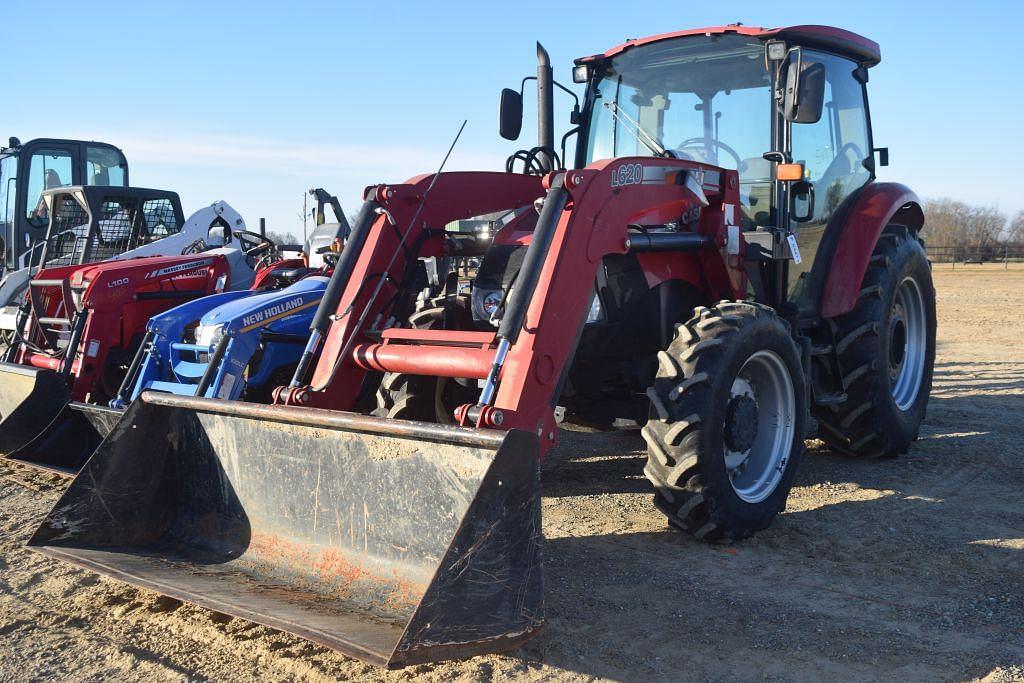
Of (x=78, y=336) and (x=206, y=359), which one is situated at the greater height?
(x=78, y=336)

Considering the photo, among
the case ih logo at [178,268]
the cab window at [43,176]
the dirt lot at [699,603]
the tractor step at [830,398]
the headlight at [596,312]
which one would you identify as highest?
the cab window at [43,176]

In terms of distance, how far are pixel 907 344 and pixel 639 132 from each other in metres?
2.68

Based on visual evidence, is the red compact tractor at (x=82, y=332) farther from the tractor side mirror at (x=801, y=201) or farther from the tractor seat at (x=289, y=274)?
the tractor side mirror at (x=801, y=201)

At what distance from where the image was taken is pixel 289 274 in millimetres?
8289

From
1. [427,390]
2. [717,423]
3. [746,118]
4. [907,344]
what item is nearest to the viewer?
[717,423]

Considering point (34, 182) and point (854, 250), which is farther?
point (34, 182)

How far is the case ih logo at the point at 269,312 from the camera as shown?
6.25 meters

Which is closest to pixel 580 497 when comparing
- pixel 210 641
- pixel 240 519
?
pixel 240 519

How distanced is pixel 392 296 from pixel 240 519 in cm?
151

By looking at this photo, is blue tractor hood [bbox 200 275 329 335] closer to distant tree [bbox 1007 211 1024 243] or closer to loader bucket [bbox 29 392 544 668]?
loader bucket [bbox 29 392 544 668]

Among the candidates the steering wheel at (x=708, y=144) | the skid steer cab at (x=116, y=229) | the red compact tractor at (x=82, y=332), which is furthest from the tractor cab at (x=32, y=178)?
the steering wheel at (x=708, y=144)

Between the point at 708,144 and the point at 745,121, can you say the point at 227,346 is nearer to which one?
the point at 708,144

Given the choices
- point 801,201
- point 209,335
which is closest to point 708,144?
point 801,201

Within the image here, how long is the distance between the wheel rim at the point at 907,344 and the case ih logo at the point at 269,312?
4083 millimetres
